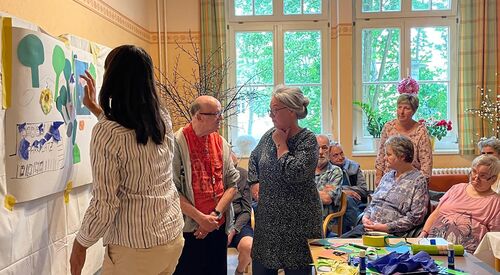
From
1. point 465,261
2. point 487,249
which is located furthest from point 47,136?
point 487,249

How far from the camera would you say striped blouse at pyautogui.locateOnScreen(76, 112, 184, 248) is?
5.13ft

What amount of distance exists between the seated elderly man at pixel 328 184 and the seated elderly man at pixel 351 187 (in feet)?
0.96

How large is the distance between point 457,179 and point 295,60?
87.4 inches

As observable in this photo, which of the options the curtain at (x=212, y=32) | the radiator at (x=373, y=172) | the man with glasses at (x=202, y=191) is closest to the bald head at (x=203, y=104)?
the man with glasses at (x=202, y=191)

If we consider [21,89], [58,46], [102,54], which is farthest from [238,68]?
[21,89]

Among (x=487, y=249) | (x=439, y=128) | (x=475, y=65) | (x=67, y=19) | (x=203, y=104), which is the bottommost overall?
(x=487, y=249)

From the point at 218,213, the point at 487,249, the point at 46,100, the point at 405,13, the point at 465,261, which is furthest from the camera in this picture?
the point at 405,13

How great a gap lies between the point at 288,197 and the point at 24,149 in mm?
1174

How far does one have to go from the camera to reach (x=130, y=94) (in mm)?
1628

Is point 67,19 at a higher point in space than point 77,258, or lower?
higher

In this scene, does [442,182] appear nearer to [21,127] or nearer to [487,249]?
[487,249]

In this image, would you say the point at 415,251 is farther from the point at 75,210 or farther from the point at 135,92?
the point at 75,210

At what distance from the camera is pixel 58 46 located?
239 centimetres

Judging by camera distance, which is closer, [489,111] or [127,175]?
[127,175]
